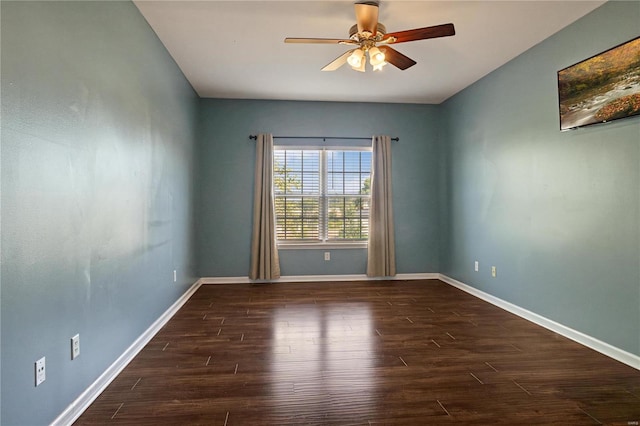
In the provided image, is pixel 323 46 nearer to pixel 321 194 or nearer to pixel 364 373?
pixel 321 194

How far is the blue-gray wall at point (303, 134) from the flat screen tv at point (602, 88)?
7.73ft

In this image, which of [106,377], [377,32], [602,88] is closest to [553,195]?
[602,88]

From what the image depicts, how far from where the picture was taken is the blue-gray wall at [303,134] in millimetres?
4863

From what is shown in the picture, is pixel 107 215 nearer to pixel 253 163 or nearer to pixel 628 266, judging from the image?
pixel 253 163

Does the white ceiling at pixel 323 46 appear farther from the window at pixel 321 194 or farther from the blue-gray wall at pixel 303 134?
the window at pixel 321 194

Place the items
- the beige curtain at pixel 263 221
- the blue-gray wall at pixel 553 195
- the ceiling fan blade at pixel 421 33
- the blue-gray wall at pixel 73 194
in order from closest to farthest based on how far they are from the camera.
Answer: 1. the blue-gray wall at pixel 73 194
2. the ceiling fan blade at pixel 421 33
3. the blue-gray wall at pixel 553 195
4. the beige curtain at pixel 263 221

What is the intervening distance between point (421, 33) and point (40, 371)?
2.90 meters

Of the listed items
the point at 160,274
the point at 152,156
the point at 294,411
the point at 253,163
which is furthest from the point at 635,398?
the point at 253,163

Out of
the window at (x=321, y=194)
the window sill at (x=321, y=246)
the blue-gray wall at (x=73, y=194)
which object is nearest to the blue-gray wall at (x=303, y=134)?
the window sill at (x=321, y=246)

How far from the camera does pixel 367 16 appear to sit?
2.41m

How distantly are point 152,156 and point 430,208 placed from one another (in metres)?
3.92

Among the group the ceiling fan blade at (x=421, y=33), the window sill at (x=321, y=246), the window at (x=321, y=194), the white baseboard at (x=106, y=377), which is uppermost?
the ceiling fan blade at (x=421, y=33)

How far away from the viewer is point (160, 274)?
3.10m

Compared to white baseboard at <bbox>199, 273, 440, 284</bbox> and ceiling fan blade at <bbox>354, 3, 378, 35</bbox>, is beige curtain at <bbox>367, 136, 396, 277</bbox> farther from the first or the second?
ceiling fan blade at <bbox>354, 3, 378, 35</bbox>
